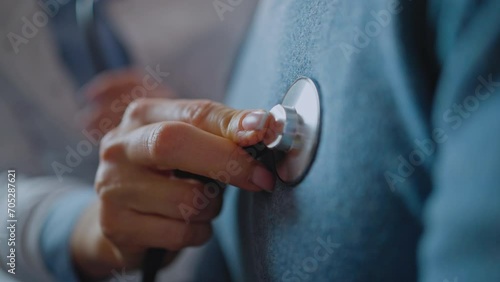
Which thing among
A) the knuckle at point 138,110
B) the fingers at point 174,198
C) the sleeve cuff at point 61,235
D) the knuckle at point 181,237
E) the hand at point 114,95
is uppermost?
the knuckle at point 138,110

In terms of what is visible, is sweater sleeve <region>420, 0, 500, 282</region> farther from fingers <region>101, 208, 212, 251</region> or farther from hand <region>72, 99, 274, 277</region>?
fingers <region>101, 208, 212, 251</region>

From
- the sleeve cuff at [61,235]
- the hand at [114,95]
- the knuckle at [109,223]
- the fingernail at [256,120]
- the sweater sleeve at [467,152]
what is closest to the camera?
the sweater sleeve at [467,152]

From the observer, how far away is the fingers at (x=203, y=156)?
11.9 inches

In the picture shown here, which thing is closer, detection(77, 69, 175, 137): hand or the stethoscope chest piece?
the stethoscope chest piece

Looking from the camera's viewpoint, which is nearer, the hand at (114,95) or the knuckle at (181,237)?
the knuckle at (181,237)

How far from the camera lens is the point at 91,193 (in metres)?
0.56

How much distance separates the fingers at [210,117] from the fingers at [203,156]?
0.01 metres

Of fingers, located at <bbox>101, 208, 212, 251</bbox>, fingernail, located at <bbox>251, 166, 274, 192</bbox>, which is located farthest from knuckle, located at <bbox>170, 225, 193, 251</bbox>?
fingernail, located at <bbox>251, 166, 274, 192</bbox>

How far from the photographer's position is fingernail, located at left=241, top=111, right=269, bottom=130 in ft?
0.93

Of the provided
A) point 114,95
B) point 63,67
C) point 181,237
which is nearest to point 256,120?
point 181,237

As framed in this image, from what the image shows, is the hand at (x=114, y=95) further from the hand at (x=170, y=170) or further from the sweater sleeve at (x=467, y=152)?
the sweater sleeve at (x=467, y=152)

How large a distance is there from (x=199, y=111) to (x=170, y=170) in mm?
54

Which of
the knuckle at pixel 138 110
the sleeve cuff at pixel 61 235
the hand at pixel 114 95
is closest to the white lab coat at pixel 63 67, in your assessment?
the hand at pixel 114 95

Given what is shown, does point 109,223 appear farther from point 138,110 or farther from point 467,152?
point 467,152
